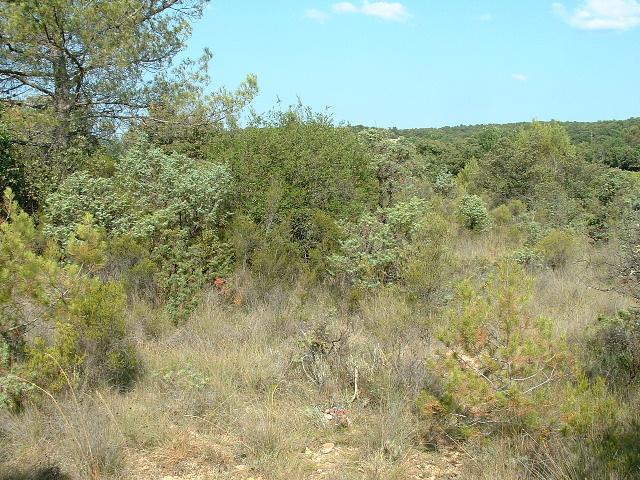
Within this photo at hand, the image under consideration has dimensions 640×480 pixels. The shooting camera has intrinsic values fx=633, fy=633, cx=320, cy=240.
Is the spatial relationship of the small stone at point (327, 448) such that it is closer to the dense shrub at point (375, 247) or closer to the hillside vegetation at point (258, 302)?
the hillside vegetation at point (258, 302)

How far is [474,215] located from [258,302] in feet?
29.6

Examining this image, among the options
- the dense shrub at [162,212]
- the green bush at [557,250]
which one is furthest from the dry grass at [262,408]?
the green bush at [557,250]

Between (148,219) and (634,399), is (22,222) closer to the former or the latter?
(148,219)

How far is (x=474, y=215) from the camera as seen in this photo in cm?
1577

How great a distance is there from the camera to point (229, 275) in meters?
8.54

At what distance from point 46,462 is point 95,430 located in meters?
0.38

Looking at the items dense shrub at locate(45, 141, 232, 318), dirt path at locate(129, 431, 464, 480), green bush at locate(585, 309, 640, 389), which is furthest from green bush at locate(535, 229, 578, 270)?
dirt path at locate(129, 431, 464, 480)

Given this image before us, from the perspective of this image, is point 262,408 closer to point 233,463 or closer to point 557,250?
point 233,463

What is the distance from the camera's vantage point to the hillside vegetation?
4.48 m

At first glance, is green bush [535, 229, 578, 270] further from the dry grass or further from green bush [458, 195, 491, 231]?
the dry grass

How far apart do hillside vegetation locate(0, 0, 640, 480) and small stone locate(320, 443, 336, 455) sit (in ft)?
0.07

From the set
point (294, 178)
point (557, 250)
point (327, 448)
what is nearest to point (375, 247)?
point (294, 178)

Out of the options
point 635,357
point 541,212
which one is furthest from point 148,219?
point 541,212

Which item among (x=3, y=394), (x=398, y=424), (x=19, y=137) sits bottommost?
(x=398, y=424)
